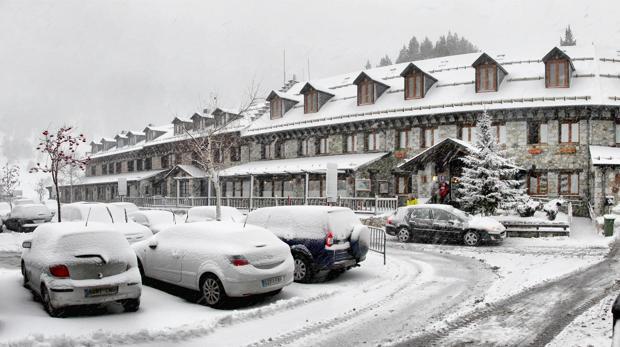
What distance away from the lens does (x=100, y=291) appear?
8250mm

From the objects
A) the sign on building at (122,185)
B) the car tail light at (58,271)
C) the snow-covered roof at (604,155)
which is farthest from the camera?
the sign on building at (122,185)

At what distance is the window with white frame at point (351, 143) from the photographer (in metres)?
34.3

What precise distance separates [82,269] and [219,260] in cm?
231

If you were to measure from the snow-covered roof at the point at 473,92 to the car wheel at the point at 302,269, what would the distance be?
66.4 ft

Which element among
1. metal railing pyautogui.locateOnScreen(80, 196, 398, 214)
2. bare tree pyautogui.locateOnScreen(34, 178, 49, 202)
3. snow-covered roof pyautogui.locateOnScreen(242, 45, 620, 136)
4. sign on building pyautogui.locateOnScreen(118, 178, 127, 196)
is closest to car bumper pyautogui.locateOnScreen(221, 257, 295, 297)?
metal railing pyautogui.locateOnScreen(80, 196, 398, 214)

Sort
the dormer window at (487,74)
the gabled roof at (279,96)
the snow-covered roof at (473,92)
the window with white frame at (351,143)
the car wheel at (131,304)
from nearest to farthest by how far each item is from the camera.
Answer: the car wheel at (131,304), the snow-covered roof at (473,92), the dormer window at (487,74), the window with white frame at (351,143), the gabled roof at (279,96)

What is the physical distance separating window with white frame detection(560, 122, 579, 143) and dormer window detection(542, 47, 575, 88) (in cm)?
237

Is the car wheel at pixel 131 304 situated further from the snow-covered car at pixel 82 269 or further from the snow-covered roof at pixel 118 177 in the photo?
the snow-covered roof at pixel 118 177

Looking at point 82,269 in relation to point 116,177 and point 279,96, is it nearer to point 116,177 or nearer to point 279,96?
point 279,96

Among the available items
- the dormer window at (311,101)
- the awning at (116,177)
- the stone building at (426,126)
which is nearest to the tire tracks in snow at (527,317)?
the stone building at (426,126)

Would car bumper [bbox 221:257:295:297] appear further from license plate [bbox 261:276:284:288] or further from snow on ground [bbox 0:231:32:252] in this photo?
snow on ground [bbox 0:231:32:252]

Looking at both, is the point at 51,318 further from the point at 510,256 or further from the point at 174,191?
the point at 174,191

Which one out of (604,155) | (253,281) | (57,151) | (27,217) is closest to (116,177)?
(27,217)

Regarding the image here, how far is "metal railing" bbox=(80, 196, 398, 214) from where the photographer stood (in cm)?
2716
